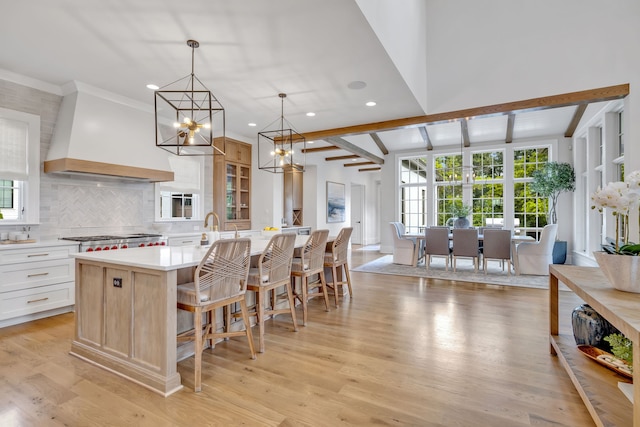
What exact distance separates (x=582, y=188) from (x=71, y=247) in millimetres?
8785

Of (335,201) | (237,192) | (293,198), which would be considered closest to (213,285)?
(237,192)

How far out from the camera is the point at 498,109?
4801 mm

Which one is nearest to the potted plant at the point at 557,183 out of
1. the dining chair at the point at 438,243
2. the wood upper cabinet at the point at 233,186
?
the dining chair at the point at 438,243

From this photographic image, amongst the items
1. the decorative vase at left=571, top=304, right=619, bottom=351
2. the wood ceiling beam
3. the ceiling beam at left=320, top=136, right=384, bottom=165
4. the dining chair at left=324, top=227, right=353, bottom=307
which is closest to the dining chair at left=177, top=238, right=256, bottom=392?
the dining chair at left=324, top=227, right=353, bottom=307

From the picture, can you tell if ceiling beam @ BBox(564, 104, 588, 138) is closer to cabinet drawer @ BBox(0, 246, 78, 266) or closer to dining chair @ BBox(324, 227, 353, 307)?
dining chair @ BBox(324, 227, 353, 307)

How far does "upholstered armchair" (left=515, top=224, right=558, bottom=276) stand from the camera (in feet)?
18.4

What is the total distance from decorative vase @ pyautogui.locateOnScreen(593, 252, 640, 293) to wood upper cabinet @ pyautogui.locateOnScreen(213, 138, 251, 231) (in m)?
5.15

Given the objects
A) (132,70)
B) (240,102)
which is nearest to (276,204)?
(240,102)

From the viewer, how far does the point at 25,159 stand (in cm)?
370

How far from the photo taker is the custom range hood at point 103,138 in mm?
3758

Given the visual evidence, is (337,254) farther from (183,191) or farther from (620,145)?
(620,145)

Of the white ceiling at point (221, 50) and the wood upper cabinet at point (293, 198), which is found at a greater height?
the white ceiling at point (221, 50)

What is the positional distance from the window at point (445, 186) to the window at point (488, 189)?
410mm

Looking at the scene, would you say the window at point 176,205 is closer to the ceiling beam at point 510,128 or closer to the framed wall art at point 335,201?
the framed wall art at point 335,201
